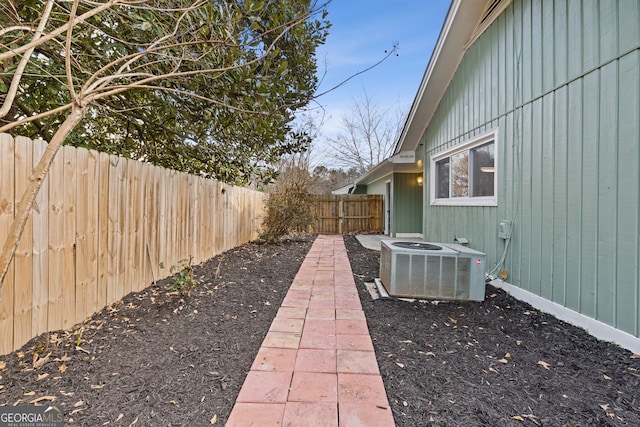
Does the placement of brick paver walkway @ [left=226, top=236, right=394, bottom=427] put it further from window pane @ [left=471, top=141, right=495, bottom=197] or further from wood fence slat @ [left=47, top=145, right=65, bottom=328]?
window pane @ [left=471, top=141, right=495, bottom=197]

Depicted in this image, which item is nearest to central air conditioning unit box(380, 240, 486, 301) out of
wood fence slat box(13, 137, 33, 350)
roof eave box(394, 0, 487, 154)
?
wood fence slat box(13, 137, 33, 350)

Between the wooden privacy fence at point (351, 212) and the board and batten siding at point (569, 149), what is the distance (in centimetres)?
762

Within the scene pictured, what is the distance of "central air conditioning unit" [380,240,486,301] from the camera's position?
11.3 feet

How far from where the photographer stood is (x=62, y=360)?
1989 mm

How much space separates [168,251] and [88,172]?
5.46ft

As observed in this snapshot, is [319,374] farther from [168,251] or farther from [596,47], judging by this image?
[596,47]

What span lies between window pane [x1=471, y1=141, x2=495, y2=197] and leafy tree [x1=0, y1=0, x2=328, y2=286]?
9.67 feet

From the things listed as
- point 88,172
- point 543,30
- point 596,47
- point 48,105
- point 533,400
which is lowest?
point 533,400

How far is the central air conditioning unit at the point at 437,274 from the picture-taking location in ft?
11.3

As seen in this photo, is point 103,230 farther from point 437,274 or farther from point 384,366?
point 437,274

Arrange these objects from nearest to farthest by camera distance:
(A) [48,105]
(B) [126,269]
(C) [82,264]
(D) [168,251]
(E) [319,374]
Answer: (E) [319,374] < (C) [82,264] < (B) [126,269] < (A) [48,105] < (D) [168,251]

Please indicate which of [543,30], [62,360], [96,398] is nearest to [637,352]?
[543,30]

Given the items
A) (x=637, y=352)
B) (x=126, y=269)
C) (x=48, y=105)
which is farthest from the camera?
(x=48, y=105)

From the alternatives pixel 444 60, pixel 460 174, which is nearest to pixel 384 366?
pixel 460 174
